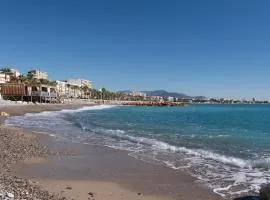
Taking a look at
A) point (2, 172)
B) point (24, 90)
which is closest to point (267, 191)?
point (2, 172)

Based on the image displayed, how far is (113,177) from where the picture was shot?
1451 cm

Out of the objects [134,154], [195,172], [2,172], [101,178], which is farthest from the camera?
[134,154]

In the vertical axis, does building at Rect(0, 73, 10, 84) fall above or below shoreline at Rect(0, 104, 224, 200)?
above

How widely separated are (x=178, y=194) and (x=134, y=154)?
8.38 metres

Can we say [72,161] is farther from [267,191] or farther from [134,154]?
[267,191]

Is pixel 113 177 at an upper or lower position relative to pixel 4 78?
lower

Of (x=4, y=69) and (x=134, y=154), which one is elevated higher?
(x=4, y=69)

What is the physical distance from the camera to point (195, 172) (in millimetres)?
15641

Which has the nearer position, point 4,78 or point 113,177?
point 113,177

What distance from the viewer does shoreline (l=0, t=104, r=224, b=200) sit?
39.2 feet

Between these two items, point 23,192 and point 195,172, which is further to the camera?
point 195,172

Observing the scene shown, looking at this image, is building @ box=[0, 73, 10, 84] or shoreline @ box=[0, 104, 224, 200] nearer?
shoreline @ box=[0, 104, 224, 200]

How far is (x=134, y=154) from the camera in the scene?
2042cm

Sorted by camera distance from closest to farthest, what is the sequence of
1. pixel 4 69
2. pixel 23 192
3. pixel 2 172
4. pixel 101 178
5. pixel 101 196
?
pixel 23 192, pixel 101 196, pixel 2 172, pixel 101 178, pixel 4 69
